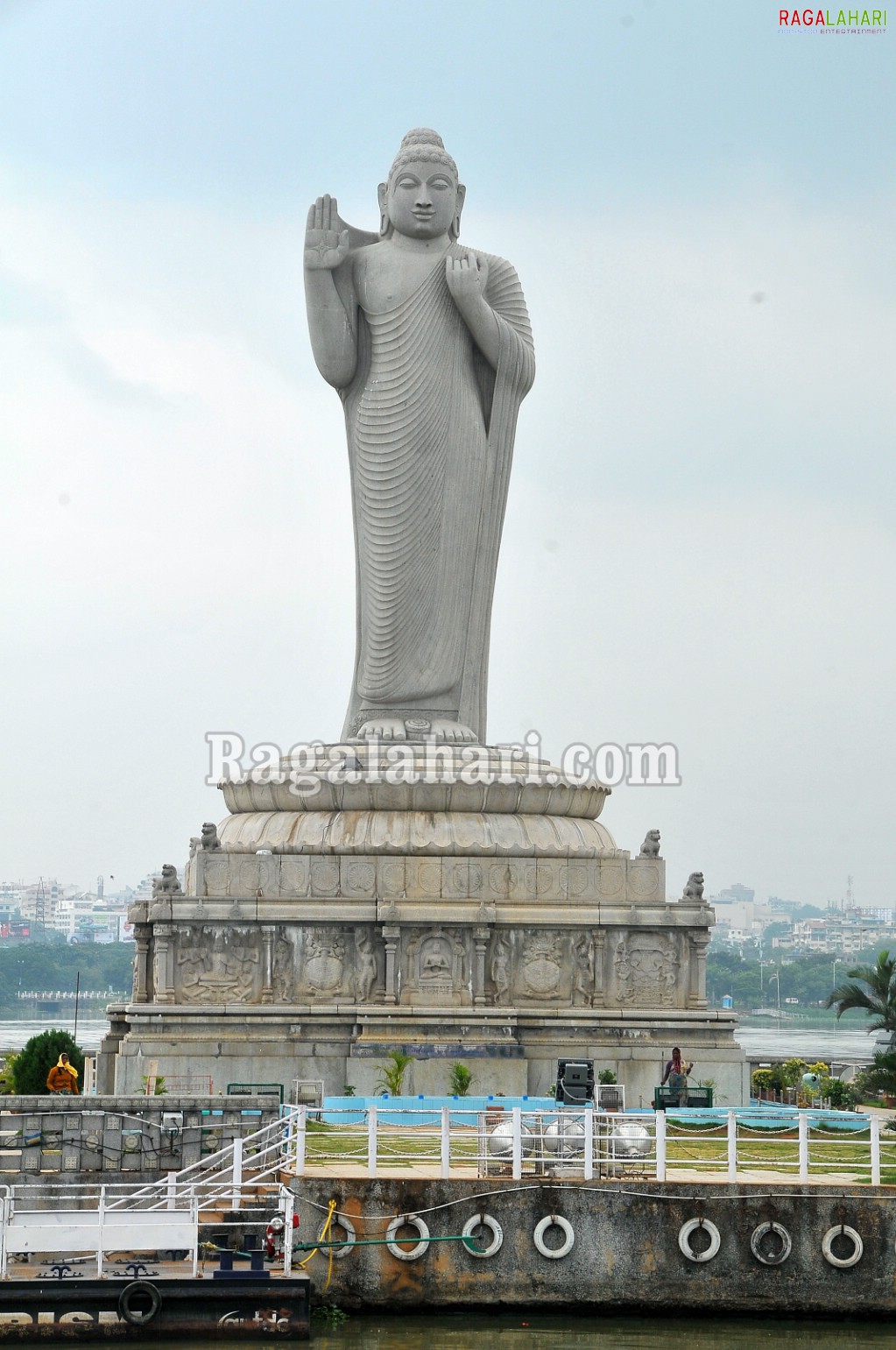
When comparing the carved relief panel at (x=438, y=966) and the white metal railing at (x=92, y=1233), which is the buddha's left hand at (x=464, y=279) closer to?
the carved relief panel at (x=438, y=966)

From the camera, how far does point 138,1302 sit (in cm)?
1470

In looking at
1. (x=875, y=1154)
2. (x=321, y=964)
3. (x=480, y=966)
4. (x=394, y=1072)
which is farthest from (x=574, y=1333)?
(x=321, y=964)

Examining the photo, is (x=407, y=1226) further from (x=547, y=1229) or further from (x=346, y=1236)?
(x=547, y=1229)

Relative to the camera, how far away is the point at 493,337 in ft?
88.4

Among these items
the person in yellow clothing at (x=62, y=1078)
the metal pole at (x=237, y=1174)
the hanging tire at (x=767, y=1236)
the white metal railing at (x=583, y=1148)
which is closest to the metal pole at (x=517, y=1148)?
the white metal railing at (x=583, y=1148)

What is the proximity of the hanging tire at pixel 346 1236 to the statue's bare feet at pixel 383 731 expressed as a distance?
10.7 meters

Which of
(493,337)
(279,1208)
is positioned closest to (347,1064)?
(279,1208)

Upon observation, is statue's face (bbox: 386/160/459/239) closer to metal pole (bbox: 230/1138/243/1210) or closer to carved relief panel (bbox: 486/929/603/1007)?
carved relief panel (bbox: 486/929/603/1007)

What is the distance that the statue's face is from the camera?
27.1m

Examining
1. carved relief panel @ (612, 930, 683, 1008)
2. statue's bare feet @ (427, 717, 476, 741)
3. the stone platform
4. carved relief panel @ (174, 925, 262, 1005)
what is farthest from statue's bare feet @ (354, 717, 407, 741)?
carved relief panel @ (612, 930, 683, 1008)

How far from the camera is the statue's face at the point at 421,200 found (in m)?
27.1

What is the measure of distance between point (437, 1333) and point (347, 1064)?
781cm

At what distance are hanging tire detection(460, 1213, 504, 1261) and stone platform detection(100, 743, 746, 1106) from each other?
22.9 ft

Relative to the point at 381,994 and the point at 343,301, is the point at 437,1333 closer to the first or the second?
the point at 381,994
